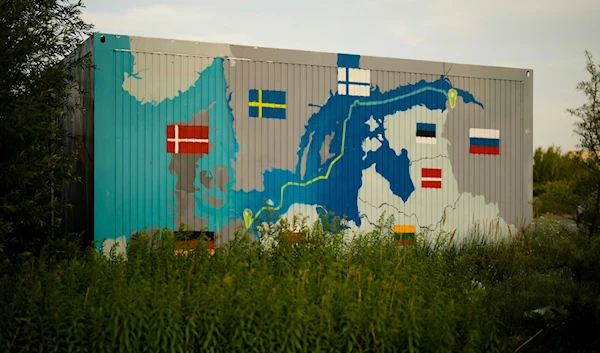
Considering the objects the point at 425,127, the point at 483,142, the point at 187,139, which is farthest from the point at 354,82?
the point at 187,139

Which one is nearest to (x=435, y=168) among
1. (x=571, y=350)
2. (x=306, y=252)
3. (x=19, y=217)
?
(x=306, y=252)

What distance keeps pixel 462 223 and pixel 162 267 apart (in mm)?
5965

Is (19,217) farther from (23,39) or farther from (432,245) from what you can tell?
(432,245)

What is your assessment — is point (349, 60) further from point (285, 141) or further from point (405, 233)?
point (405, 233)

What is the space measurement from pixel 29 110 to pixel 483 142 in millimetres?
7320

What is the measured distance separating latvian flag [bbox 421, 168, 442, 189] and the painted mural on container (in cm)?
2

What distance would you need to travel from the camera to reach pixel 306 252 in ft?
24.3

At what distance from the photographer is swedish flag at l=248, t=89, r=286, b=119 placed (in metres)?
10.0

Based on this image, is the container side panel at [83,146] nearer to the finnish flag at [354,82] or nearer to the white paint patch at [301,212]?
the white paint patch at [301,212]

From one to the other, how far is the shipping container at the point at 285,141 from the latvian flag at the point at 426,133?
0.08ft

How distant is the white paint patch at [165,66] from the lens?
946 cm

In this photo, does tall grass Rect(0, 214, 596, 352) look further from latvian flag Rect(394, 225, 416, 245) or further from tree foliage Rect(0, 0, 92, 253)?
latvian flag Rect(394, 225, 416, 245)

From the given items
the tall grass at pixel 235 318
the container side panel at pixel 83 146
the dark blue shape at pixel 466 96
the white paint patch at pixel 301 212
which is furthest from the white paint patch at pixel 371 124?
the tall grass at pixel 235 318

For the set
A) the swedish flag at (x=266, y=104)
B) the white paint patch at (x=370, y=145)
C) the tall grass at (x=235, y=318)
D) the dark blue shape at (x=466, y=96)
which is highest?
the dark blue shape at (x=466, y=96)
